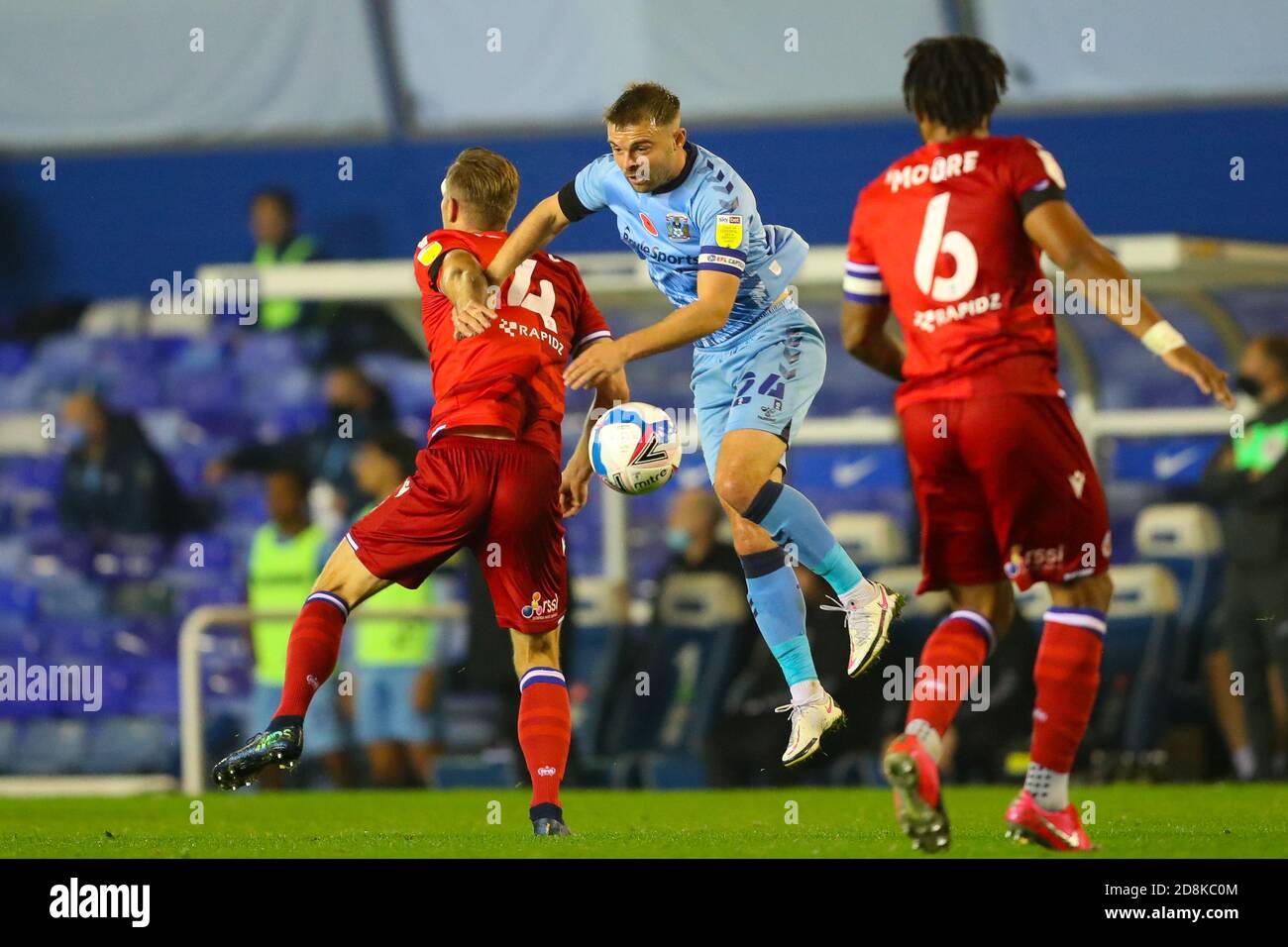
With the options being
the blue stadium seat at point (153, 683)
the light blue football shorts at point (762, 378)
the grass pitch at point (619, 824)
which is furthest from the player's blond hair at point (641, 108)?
the blue stadium seat at point (153, 683)

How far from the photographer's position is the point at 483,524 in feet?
20.7

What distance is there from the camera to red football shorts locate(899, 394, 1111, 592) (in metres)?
5.16

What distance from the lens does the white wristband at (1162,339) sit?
201 inches

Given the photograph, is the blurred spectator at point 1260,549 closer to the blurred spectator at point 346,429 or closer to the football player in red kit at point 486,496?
the football player in red kit at point 486,496

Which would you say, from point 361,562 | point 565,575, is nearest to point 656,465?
point 565,575

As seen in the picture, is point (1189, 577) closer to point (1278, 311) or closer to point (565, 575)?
point (1278, 311)

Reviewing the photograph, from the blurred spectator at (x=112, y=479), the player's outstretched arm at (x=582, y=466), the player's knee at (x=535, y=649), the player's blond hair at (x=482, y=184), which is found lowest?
the player's knee at (x=535, y=649)

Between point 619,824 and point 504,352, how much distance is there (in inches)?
74.7

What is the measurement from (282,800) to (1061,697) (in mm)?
5194

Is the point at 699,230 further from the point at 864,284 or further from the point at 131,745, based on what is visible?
the point at 131,745

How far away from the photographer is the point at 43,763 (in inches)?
480

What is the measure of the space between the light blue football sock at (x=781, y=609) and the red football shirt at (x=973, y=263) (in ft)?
5.25

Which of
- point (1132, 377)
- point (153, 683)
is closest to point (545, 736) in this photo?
point (153, 683)

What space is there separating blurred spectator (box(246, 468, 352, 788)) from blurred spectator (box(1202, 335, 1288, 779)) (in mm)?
4617
